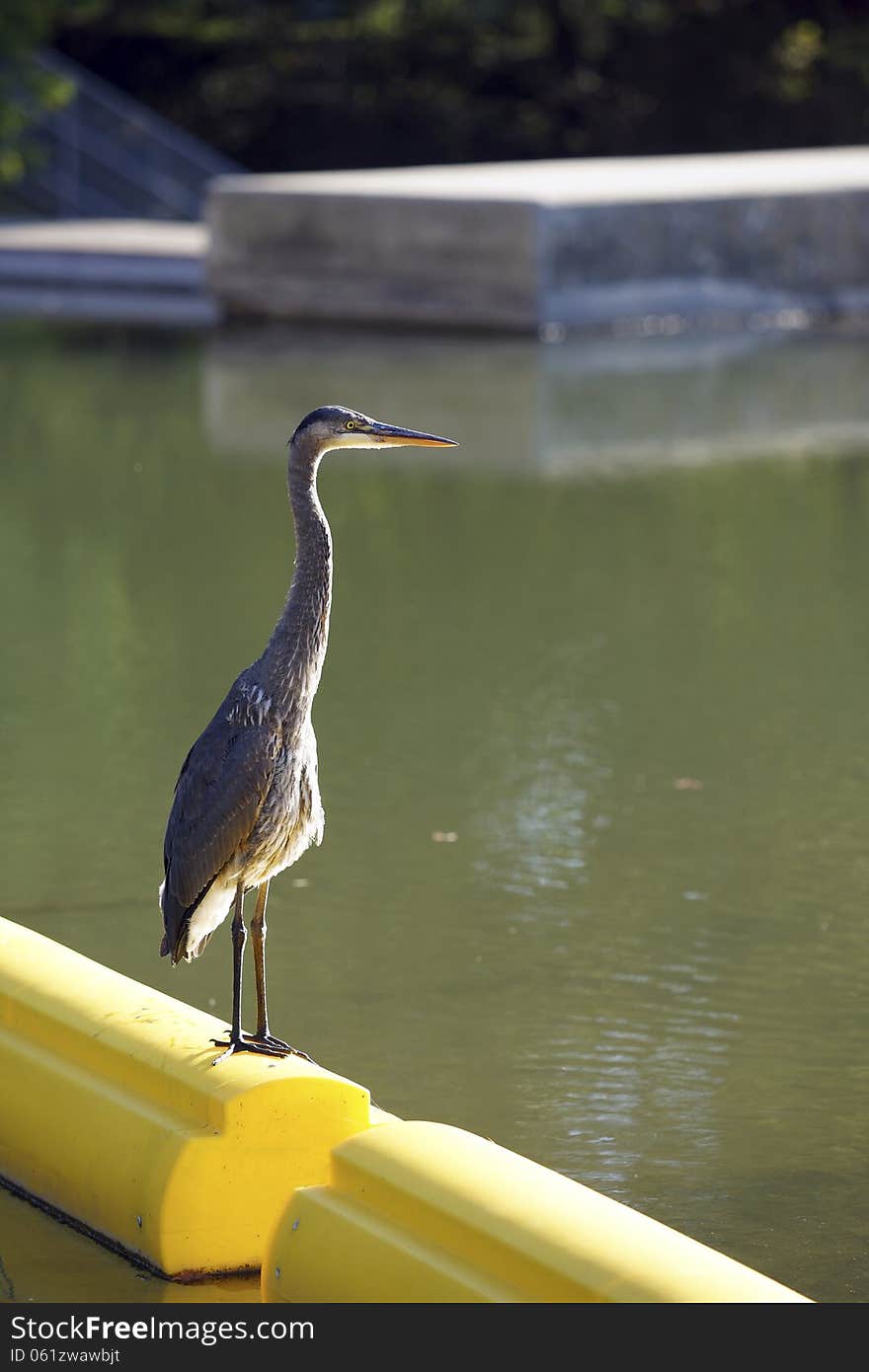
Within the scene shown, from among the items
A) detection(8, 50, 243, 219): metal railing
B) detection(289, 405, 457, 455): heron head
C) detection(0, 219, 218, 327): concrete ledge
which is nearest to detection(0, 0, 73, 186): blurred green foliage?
detection(8, 50, 243, 219): metal railing

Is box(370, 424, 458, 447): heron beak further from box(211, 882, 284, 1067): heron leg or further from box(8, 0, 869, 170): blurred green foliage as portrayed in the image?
box(8, 0, 869, 170): blurred green foliage

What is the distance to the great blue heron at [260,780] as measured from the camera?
221 inches

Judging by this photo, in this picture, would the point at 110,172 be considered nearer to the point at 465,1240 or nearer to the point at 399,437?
the point at 399,437

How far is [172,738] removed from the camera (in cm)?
1012

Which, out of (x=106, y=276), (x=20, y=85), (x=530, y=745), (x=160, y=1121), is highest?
(x=20, y=85)

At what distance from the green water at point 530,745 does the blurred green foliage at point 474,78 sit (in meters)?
14.7

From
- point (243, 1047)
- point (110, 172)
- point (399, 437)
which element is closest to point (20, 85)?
point (110, 172)

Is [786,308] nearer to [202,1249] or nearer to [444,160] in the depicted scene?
[444,160]

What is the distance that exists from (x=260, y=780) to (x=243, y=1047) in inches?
23.6

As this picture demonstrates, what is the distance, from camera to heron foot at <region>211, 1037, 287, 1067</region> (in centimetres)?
548

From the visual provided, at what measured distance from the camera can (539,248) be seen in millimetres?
21984

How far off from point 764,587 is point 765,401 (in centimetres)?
597

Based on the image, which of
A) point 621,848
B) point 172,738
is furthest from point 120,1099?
point 172,738

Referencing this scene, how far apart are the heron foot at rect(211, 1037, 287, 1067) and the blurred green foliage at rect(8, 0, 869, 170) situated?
1123 inches
